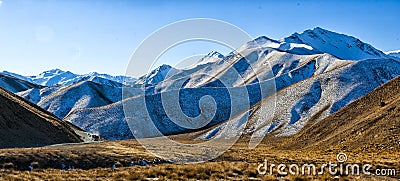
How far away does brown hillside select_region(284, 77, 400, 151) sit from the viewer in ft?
151

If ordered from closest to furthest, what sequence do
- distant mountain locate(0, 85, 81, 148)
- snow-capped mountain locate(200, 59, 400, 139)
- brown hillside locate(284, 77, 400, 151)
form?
distant mountain locate(0, 85, 81, 148) < brown hillside locate(284, 77, 400, 151) < snow-capped mountain locate(200, 59, 400, 139)

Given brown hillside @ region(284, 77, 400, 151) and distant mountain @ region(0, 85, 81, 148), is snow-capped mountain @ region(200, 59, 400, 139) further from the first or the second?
distant mountain @ region(0, 85, 81, 148)

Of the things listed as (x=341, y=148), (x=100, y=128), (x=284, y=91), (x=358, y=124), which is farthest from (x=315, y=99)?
(x=100, y=128)

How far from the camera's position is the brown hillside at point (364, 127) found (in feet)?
151

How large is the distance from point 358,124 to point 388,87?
15.6m

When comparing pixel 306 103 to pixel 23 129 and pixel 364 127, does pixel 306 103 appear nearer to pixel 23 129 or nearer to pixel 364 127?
pixel 364 127

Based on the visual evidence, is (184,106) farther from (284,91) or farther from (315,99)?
(315,99)

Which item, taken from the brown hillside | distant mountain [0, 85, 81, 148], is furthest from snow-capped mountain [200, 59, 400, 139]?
distant mountain [0, 85, 81, 148]

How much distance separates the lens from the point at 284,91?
4611 inches

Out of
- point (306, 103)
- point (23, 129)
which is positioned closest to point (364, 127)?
point (23, 129)

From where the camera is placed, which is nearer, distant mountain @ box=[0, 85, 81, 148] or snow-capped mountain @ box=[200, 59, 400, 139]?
distant mountain @ box=[0, 85, 81, 148]

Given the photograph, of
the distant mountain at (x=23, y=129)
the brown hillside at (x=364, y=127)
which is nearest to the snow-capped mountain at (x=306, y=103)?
the brown hillside at (x=364, y=127)

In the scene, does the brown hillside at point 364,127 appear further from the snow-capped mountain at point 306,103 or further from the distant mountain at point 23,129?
the distant mountain at point 23,129

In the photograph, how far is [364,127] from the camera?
170ft
